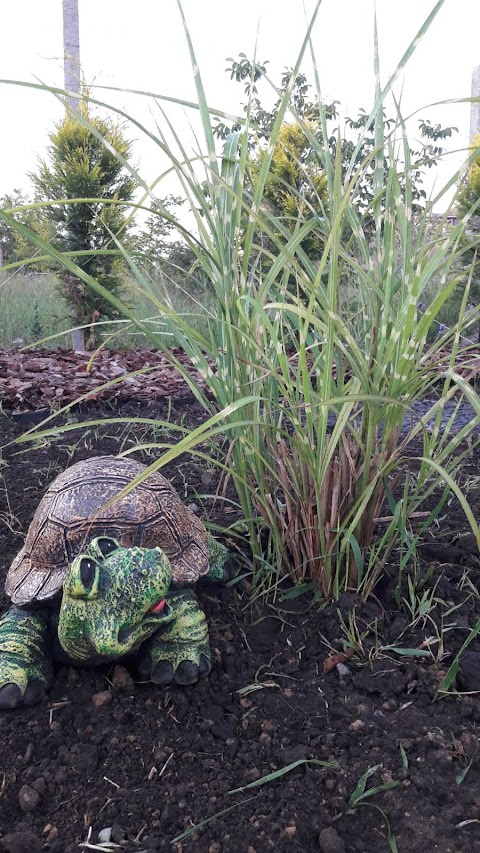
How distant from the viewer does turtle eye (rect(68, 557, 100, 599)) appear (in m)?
1.22

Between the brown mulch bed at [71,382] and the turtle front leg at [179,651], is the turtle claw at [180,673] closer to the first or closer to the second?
the turtle front leg at [179,651]

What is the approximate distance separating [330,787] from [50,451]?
180cm

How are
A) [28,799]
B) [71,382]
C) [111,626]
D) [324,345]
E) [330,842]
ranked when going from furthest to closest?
[71,382] < [324,345] < [111,626] < [28,799] < [330,842]

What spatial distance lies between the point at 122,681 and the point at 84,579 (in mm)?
317

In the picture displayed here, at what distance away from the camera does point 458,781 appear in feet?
3.64

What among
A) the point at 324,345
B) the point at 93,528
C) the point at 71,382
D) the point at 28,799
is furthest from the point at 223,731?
the point at 71,382

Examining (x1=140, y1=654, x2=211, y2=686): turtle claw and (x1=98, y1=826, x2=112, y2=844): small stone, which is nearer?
(x1=98, y1=826, x2=112, y2=844): small stone

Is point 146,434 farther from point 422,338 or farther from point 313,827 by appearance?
point 313,827

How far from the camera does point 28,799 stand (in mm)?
1133

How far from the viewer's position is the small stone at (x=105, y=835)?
1062mm

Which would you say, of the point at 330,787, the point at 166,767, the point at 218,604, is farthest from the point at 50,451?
the point at 330,787

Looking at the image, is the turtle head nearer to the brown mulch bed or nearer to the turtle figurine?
the turtle figurine

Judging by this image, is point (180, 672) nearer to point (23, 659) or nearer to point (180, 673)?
point (180, 673)

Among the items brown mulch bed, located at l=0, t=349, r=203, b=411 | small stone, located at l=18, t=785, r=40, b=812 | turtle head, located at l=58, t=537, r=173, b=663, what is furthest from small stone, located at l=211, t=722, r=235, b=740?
brown mulch bed, located at l=0, t=349, r=203, b=411
